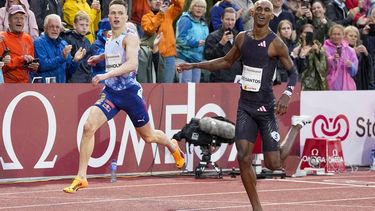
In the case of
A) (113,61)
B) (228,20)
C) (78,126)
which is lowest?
(78,126)

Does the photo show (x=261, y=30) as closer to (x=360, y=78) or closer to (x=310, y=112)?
(x=310, y=112)

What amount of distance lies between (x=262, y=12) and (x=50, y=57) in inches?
213

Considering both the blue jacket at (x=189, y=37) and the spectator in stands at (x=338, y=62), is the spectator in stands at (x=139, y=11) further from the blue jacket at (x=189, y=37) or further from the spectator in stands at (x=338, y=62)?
the spectator in stands at (x=338, y=62)

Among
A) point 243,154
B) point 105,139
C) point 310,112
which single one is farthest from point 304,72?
point 243,154

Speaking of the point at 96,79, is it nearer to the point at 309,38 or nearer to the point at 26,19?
the point at 26,19

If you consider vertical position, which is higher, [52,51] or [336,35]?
[336,35]

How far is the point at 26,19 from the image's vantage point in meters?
17.8

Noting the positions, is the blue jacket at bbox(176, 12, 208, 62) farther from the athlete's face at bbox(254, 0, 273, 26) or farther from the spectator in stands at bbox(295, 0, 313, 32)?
the athlete's face at bbox(254, 0, 273, 26)

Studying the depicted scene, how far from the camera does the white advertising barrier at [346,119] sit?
66.3ft

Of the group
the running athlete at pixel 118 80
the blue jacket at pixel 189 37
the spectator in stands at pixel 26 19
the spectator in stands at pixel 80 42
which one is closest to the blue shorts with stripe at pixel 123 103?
the running athlete at pixel 118 80

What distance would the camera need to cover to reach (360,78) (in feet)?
74.3

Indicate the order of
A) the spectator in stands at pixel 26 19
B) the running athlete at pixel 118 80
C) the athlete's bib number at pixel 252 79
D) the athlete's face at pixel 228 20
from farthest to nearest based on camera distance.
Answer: the athlete's face at pixel 228 20, the spectator in stands at pixel 26 19, the running athlete at pixel 118 80, the athlete's bib number at pixel 252 79

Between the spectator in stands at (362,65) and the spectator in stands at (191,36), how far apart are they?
12.8ft

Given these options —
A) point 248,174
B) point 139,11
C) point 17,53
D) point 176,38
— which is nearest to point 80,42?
point 17,53
